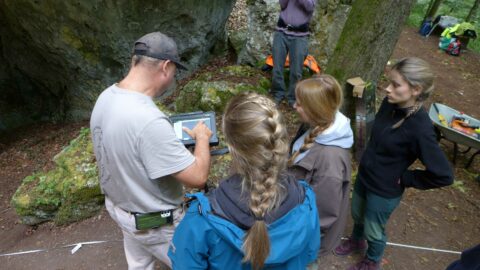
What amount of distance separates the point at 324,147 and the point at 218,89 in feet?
13.1

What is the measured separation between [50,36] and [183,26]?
10.7 ft

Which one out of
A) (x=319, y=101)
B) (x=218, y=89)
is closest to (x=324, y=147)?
(x=319, y=101)

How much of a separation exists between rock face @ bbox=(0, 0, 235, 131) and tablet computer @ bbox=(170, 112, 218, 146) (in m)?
6.06

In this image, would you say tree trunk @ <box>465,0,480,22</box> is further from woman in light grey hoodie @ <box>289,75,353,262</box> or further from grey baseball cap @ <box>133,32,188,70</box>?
grey baseball cap @ <box>133,32,188,70</box>

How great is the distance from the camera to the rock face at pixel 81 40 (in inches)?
298

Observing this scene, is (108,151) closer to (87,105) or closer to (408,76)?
(408,76)

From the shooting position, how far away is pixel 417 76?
2.40 m

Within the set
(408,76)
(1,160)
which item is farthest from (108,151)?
(1,160)

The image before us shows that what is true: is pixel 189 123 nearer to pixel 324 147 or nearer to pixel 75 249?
pixel 324 147

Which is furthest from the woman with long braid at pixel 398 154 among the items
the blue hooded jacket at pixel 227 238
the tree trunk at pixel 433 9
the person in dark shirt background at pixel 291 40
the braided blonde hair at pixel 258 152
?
the tree trunk at pixel 433 9

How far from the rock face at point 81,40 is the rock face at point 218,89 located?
2314mm

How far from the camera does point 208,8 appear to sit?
873cm

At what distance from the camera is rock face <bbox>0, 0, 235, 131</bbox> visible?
24.8 ft

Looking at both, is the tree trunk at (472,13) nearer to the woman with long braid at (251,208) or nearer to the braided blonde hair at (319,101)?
the braided blonde hair at (319,101)
